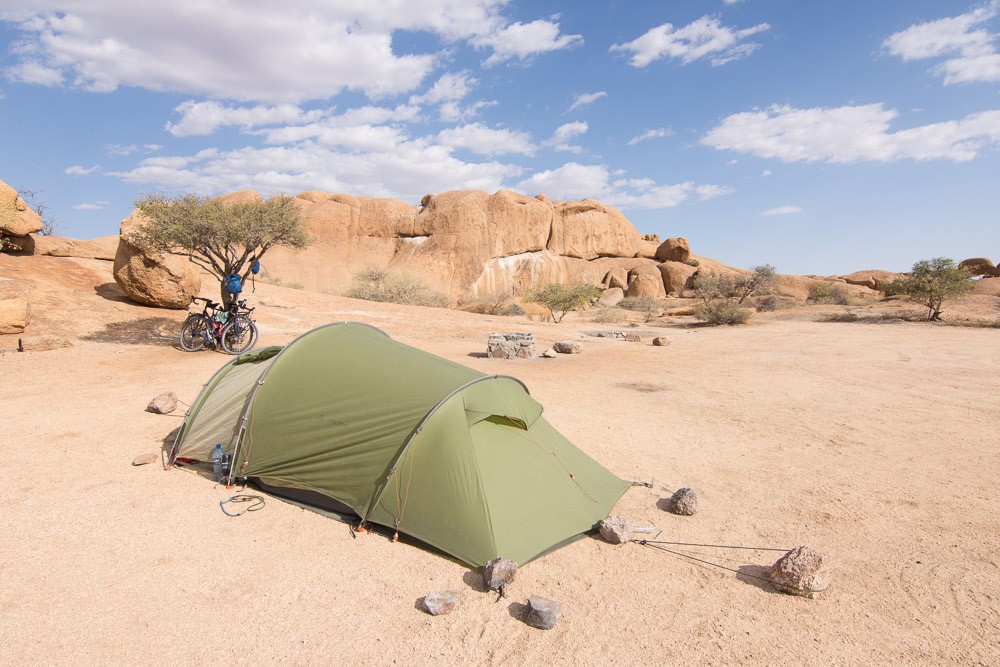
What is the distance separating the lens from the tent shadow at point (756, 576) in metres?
4.02

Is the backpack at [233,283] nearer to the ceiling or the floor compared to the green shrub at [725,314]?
nearer to the ceiling

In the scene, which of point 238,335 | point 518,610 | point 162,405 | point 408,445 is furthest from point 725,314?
point 518,610

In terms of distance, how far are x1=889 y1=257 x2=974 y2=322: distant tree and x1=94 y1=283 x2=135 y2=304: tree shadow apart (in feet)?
98.5

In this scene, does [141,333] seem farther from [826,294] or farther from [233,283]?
[826,294]

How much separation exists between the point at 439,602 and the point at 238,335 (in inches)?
440

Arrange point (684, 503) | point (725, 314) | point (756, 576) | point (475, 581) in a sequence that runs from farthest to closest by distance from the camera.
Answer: point (725, 314), point (684, 503), point (756, 576), point (475, 581)

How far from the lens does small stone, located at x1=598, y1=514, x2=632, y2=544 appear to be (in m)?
4.65

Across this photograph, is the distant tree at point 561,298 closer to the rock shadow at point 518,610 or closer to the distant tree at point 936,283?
the distant tree at point 936,283

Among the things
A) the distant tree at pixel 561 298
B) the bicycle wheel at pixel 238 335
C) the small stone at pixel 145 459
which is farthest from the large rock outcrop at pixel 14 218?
the distant tree at pixel 561 298

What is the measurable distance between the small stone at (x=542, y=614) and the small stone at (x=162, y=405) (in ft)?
21.6

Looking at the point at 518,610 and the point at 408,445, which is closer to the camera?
the point at 518,610

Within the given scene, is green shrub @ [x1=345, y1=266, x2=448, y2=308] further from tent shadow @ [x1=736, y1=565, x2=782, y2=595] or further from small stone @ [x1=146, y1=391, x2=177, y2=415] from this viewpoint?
tent shadow @ [x1=736, y1=565, x2=782, y2=595]

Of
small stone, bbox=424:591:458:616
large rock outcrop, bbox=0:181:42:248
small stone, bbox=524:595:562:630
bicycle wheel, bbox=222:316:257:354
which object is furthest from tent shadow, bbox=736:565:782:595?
large rock outcrop, bbox=0:181:42:248

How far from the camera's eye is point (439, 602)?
12.0ft
